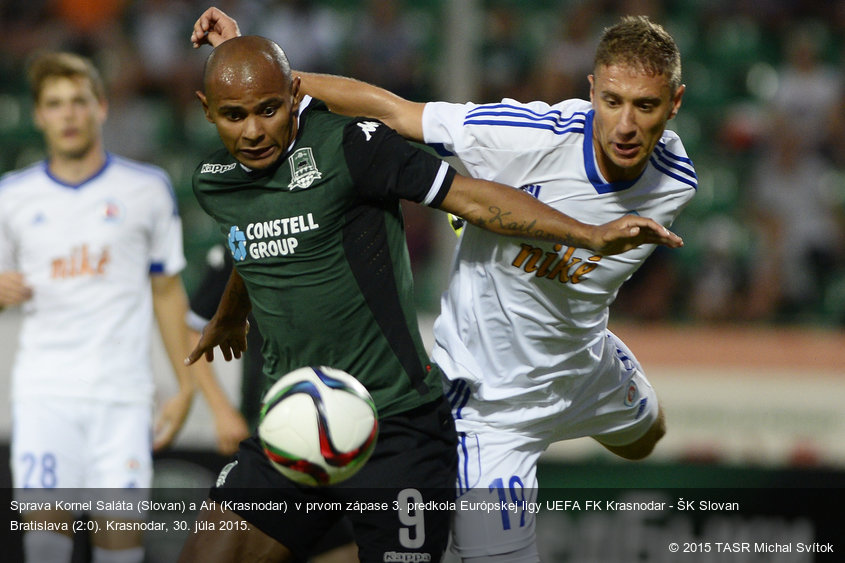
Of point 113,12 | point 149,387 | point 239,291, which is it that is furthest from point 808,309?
point 113,12

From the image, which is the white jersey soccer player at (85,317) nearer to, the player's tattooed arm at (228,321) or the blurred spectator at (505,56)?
the player's tattooed arm at (228,321)

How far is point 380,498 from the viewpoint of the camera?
370 centimetres

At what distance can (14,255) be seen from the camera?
5.79m

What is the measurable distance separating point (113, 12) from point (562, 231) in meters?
8.85

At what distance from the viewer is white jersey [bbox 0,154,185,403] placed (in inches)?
221

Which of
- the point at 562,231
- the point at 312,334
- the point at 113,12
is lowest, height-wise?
the point at 312,334

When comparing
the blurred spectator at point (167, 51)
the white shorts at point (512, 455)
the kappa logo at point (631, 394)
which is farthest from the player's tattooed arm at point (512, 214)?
the blurred spectator at point (167, 51)

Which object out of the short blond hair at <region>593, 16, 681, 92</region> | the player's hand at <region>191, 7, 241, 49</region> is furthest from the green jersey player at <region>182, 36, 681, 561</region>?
the short blond hair at <region>593, 16, 681, 92</region>

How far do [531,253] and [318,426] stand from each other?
1.00 metres

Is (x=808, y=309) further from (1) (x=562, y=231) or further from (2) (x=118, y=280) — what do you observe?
(1) (x=562, y=231)

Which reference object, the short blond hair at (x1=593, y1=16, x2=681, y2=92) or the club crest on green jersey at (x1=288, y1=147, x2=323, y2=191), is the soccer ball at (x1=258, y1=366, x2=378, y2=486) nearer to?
the club crest on green jersey at (x1=288, y1=147, x2=323, y2=191)

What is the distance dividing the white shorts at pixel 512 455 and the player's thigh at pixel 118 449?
2074 mm

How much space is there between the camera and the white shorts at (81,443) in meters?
5.44

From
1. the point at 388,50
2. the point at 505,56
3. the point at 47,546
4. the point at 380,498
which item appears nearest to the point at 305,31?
the point at 388,50
